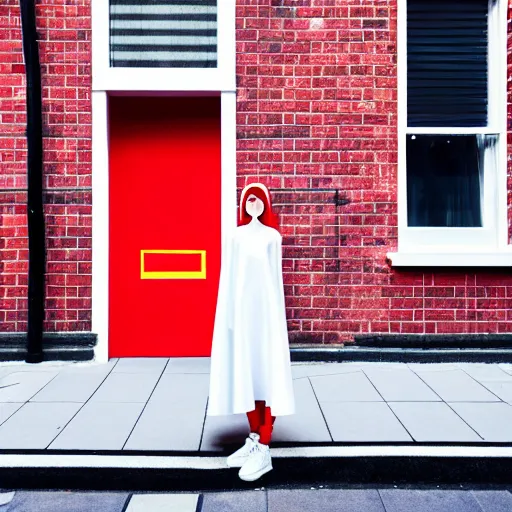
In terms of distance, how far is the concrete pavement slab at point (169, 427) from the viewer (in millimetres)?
3875

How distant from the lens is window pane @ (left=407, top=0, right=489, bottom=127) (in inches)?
245

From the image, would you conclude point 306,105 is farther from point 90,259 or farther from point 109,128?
point 90,259

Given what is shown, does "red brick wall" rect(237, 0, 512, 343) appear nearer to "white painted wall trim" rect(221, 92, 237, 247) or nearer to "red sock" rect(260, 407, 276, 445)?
"white painted wall trim" rect(221, 92, 237, 247)

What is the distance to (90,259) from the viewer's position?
19.6 ft

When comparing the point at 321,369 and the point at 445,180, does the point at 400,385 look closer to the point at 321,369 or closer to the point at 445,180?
the point at 321,369

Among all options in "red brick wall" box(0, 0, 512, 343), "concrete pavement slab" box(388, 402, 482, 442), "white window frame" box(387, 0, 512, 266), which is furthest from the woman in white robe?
"white window frame" box(387, 0, 512, 266)

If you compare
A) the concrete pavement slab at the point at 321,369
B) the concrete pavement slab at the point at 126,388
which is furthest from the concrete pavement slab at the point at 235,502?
the concrete pavement slab at the point at 321,369

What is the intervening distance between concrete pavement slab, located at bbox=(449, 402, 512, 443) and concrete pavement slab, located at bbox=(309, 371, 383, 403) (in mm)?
687

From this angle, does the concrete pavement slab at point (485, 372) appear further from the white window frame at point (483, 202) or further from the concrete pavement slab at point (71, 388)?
the concrete pavement slab at point (71, 388)

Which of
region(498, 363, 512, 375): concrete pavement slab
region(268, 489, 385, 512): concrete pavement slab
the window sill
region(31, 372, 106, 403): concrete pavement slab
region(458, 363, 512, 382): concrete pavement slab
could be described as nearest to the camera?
region(268, 489, 385, 512): concrete pavement slab

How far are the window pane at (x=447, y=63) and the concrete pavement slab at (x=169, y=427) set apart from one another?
3.88 meters

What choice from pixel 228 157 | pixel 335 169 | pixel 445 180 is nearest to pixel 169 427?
pixel 228 157

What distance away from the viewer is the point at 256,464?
3.59 meters

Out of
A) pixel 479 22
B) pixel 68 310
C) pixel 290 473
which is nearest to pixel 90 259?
pixel 68 310
